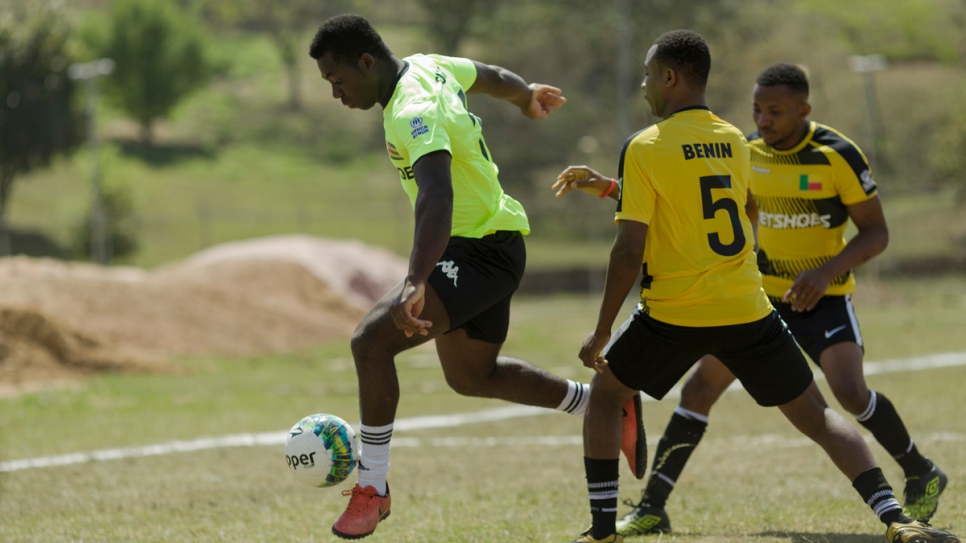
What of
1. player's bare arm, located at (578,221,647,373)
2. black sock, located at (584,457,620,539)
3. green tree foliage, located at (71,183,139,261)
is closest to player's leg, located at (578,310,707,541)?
black sock, located at (584,457,620,539)

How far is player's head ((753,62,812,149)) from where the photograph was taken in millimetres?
5746

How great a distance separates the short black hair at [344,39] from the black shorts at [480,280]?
0.97 m

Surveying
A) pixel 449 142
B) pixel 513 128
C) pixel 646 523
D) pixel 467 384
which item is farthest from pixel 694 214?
pixel 513 128

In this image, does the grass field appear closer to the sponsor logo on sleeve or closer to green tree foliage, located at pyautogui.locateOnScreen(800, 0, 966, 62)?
the sponsor logo on sleeve

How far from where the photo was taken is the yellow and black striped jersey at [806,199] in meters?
5.71

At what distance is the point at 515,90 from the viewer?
5.73 meters

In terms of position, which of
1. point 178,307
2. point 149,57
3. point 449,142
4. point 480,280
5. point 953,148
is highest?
point 149,57

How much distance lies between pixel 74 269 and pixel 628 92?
2497 cm

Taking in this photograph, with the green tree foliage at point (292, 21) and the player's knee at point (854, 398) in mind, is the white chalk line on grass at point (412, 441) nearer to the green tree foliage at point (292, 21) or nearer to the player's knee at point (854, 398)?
the player's knee at point (854, 398)

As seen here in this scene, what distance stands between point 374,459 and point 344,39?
6.30 ft

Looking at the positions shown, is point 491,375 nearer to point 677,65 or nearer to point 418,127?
point 418,127

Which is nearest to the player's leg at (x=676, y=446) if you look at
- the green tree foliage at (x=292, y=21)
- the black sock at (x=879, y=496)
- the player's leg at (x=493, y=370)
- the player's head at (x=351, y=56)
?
the player's leg at (x=493, y=370)

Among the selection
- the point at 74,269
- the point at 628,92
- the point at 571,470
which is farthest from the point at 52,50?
the point at 571,470

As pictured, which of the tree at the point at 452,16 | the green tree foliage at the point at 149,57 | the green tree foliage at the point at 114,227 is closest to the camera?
the green tree foliage at the point at 114,227
